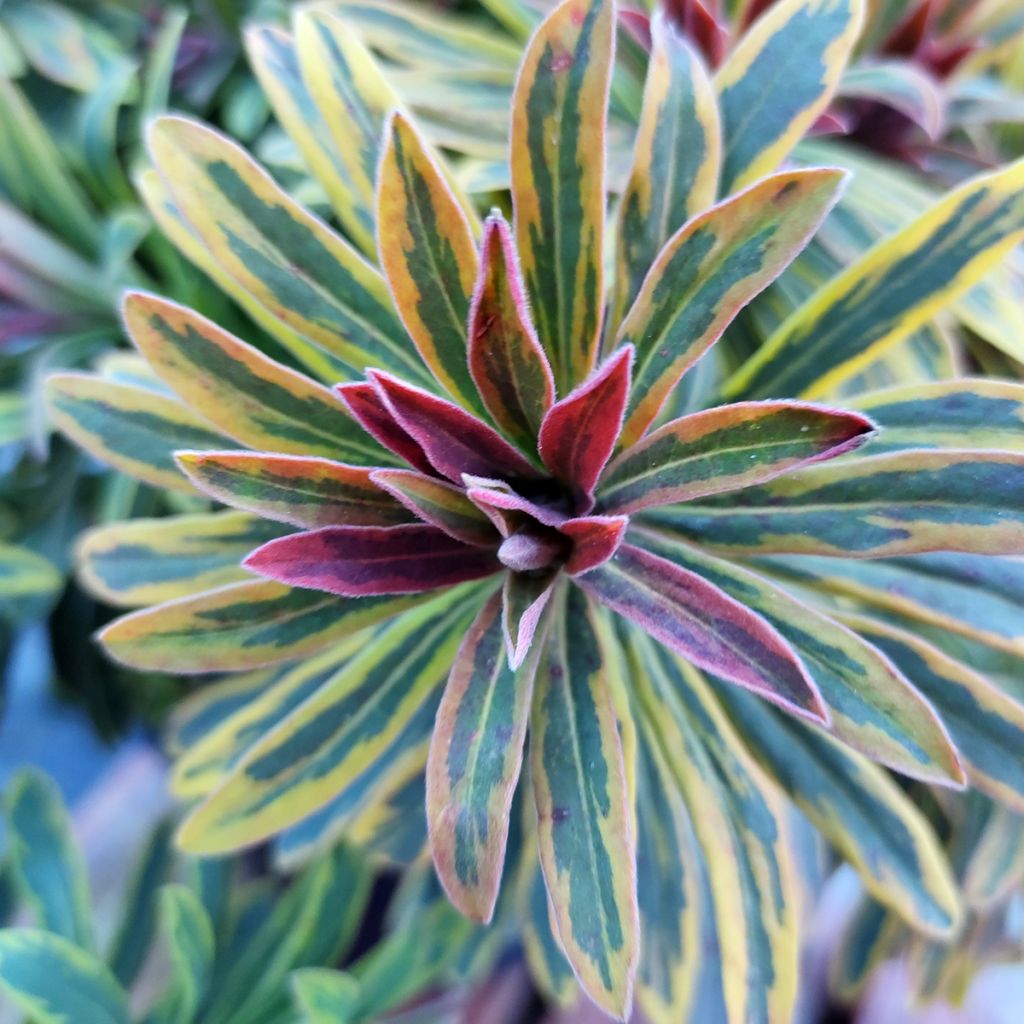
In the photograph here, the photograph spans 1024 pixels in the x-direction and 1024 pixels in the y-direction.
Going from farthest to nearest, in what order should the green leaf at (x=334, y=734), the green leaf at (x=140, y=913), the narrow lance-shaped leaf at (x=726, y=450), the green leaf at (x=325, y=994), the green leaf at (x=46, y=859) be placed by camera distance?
the green leaf at (x=140, y=913)
the green leaf at (x=46, y=859)
the green leaf at (x=325, y=994)
the green leaf at (x=334, y=734)
the narrow lance-shaped leaf at (x=726, y=450)

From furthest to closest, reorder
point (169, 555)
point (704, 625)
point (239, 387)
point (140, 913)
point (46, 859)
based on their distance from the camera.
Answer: point (140, 913)
point (46, 859)
point (169, 555)
point (239, 387)
point (704, 625)

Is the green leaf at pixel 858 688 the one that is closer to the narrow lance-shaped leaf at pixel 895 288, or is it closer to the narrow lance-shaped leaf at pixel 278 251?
the narrow lance-shaped leaf at pixel 895 288

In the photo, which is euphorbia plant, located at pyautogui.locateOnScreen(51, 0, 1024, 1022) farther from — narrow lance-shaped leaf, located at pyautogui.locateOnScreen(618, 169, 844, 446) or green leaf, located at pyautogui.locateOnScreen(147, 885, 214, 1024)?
green leaf, located at pyautogui.locateOnScreen(147, 885, 214, 1024)

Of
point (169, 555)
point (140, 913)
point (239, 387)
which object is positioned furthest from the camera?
point (140, 913)

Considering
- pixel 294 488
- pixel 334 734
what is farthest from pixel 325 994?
pixel 294 488

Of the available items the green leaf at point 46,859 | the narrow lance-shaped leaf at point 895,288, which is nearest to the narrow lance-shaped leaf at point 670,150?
the narrow lance-shaped leaf at point 895,288

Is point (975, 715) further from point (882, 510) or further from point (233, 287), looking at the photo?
point (233, 287)
